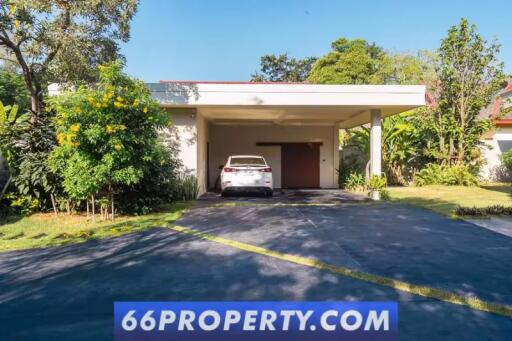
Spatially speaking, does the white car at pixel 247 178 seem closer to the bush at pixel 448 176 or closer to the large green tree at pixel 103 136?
the large green tree at pixel 103 136

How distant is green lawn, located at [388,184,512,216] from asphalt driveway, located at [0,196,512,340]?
3.06 metres

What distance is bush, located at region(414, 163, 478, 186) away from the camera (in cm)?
1658

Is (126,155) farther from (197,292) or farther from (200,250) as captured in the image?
(197,292)

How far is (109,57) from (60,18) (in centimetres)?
145

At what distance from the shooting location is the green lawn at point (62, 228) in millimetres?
7025

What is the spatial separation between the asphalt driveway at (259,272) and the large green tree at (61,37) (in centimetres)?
563

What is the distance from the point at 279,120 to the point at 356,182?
4.18 meters

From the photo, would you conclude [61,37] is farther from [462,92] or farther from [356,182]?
[462,92]

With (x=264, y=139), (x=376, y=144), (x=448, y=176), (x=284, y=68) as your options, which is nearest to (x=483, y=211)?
(x=376, y=144)

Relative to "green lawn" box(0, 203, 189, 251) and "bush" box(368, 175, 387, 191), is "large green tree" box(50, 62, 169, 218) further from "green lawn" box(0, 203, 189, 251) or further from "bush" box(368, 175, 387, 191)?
"bush" box(368, 175, 387, 191)

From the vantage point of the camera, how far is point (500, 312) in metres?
3.82

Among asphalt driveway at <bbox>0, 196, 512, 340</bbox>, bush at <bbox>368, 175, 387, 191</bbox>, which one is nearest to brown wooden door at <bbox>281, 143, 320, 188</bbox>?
bush at <bbox>368, 175, 387, 191</bbox>

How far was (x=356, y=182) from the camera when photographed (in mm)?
16141

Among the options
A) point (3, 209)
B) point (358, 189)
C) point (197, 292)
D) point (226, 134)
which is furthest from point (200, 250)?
point (226, 134)
